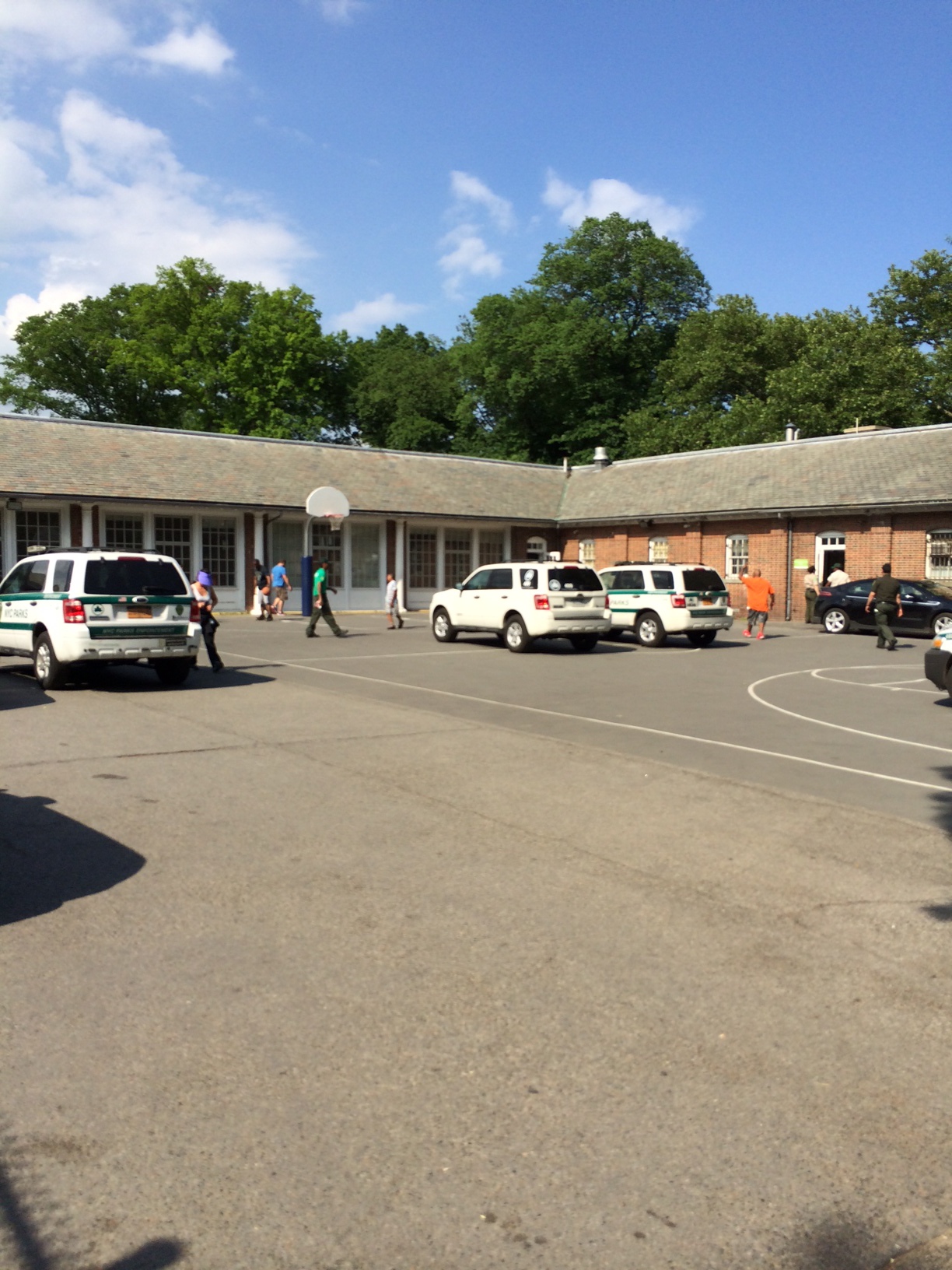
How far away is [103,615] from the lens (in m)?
14.1

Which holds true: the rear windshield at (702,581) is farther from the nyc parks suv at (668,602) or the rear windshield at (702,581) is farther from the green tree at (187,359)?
the green tree at (187,359)

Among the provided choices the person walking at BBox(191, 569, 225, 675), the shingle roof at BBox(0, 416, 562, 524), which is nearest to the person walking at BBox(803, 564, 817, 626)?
the shingle roof at BBox(0, 416, 562, 524)

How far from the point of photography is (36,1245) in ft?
9.14

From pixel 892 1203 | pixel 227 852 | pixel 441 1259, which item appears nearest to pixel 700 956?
pixel 892 1203

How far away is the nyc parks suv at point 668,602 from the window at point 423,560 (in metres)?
16.8

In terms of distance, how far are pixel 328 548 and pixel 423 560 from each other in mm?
4207

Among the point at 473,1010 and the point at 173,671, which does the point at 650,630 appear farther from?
the point at 473,1010

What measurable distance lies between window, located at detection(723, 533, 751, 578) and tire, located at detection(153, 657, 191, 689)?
24744mm

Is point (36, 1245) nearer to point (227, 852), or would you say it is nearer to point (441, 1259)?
point (441, 1259)

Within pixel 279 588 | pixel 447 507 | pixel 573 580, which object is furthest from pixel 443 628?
pixel 447 507

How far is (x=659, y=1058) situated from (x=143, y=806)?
4.82 meters

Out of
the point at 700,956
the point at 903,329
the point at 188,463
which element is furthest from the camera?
the point at 903,329

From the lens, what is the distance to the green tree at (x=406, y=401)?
62656 millimetres

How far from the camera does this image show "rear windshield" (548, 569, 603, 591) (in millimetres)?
20844
